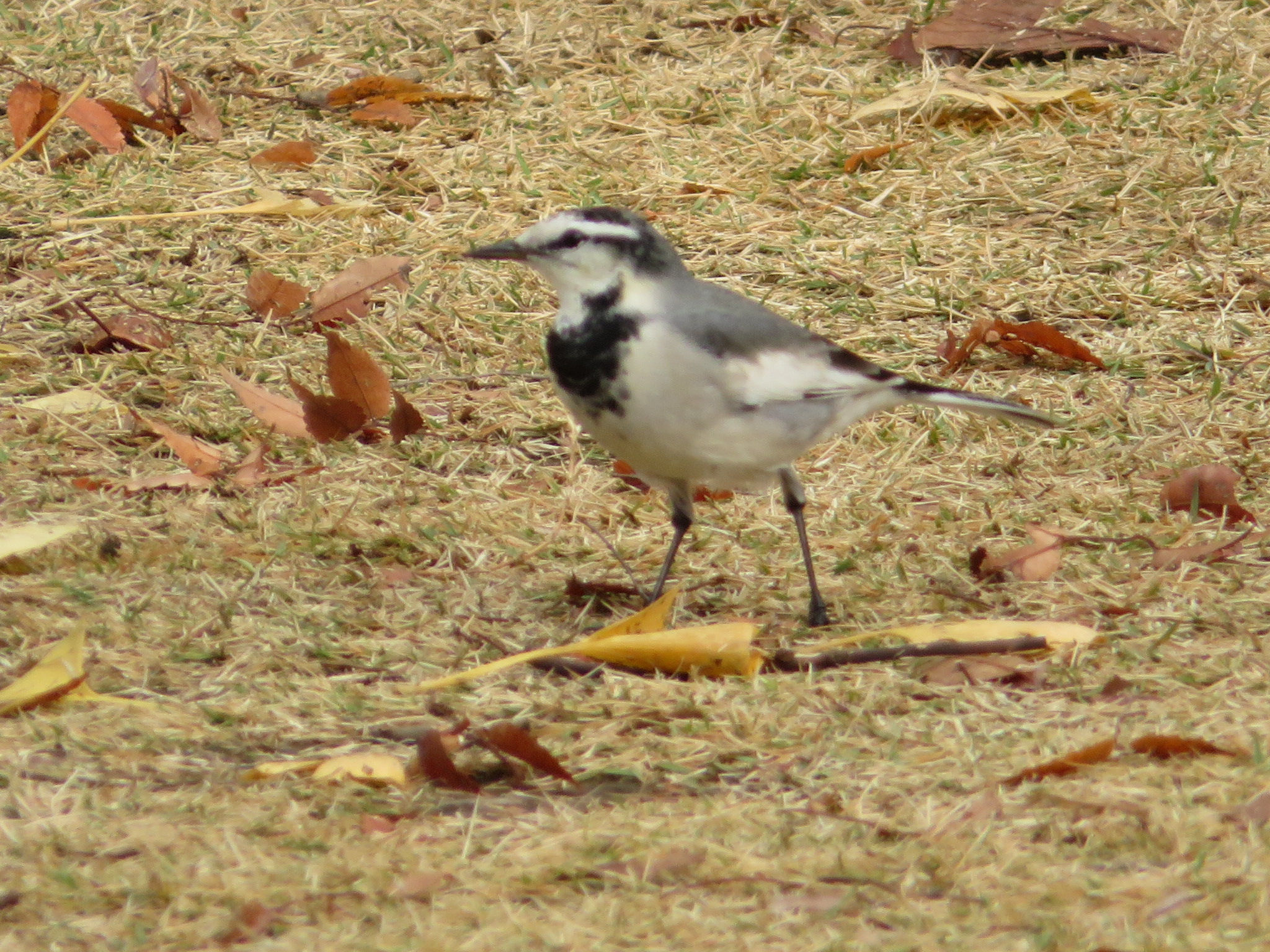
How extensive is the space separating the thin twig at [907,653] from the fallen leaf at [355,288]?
2698 millimetres

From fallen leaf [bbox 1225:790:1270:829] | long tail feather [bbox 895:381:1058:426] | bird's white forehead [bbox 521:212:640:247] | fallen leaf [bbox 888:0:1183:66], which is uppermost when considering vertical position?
fallen leaf [bbox 888:0:1183:66]

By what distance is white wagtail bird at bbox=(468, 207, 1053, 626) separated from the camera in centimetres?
426

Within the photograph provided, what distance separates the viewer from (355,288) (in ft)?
20.2

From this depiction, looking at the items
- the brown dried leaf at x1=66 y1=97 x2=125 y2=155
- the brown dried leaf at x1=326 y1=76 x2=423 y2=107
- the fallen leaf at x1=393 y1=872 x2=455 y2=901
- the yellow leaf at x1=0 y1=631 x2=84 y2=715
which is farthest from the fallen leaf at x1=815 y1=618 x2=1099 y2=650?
the brown dried leaf at x1=66 y1=97 x2=125 y2=155

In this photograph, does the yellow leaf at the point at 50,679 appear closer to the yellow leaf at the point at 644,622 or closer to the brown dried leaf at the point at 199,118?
the yellow leaf at the point at 644,622

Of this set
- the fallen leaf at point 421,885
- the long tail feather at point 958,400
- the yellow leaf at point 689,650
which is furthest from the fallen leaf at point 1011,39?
the fallen leaf at point 421,885

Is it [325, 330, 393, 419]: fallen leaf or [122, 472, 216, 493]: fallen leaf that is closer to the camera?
[122, 472, 216, 493]: fallen leaf

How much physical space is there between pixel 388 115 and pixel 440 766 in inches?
177

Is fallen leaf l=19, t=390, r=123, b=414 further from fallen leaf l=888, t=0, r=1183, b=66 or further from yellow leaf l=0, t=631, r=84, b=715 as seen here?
fallen leaf l=888, t=0, r=1183, b=66

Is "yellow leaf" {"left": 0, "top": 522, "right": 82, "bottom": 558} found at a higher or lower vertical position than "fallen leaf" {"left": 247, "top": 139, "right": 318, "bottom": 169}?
lower

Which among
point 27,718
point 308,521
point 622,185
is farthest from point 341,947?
point 622,185

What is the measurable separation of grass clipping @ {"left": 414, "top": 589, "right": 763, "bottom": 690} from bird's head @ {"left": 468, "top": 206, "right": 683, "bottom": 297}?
3.24 feet

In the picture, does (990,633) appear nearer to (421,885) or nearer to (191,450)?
(421,885)

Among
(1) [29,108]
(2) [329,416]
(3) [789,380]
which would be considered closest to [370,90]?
(1) [29,108]
